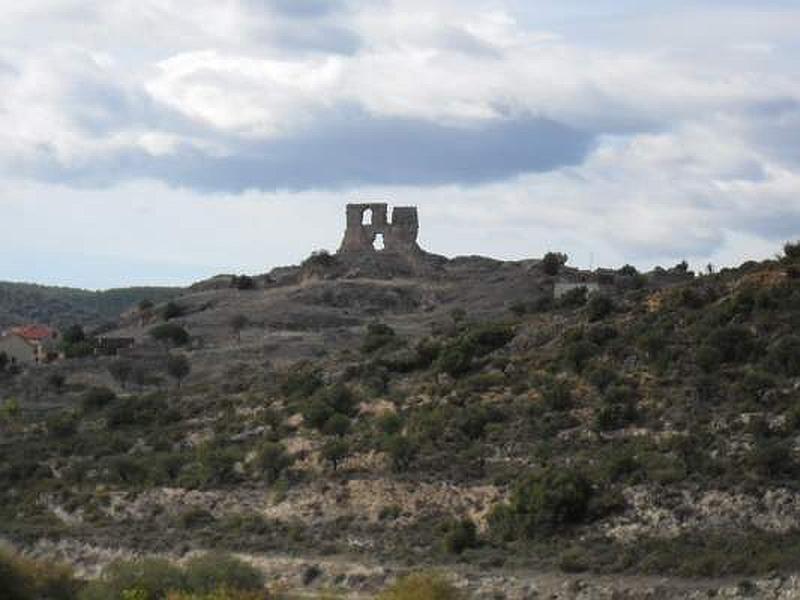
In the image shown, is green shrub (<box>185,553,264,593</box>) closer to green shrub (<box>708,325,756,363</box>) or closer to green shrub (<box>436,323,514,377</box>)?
green shrub (<box>708,325,756,363</box>)

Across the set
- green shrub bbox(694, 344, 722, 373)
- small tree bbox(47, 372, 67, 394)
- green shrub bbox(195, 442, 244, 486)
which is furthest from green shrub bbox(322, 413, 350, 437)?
small tree bbox(47, 372, 67, 394)

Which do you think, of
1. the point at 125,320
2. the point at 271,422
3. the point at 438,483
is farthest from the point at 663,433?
the point at 125,320

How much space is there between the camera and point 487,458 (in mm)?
54562

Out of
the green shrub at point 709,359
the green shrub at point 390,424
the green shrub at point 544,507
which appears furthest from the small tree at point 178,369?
the green shrub at point 544,507

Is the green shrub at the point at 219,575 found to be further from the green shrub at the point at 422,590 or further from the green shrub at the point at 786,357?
the green shrub at the point at 786,357

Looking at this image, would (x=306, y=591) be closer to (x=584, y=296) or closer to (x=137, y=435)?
(x=137, y=435)

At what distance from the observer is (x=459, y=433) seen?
57.1m

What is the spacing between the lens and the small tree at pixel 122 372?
299ft

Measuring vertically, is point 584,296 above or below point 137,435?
above

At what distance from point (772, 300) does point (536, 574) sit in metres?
18.4

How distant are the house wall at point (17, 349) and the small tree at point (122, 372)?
Result: 1692cm

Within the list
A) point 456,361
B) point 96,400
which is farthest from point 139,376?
point 456,361

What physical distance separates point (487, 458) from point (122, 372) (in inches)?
1587

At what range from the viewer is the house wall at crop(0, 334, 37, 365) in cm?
10912
